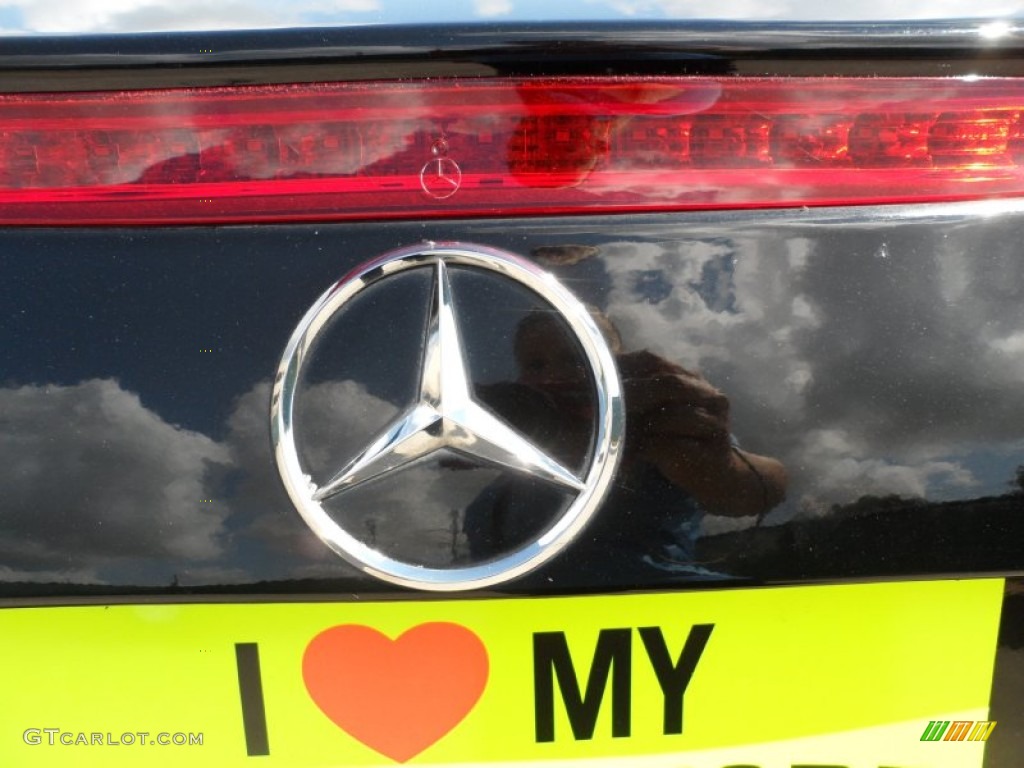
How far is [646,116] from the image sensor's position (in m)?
0.95

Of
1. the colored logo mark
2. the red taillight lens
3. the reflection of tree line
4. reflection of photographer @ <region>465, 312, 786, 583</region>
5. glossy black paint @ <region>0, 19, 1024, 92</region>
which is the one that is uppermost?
glossy black paint @ <region>0, 19, 1024, 92</region>

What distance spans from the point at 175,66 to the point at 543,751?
2.71 feet

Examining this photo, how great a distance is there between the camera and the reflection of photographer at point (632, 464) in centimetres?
96

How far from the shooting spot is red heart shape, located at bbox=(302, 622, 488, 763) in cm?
104

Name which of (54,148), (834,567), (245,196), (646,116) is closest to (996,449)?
(834,567)

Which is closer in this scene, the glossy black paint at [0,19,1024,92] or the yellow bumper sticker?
the glossy black paint at [0,19,1024,92]

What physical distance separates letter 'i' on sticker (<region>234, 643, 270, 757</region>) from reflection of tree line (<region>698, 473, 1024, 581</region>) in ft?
1.63

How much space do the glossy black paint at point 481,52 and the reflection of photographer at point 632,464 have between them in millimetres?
254

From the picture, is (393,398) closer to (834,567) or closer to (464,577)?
(464,577)

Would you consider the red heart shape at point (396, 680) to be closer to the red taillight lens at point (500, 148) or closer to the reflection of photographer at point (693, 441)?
the reflection of photographer at point (693, 441)

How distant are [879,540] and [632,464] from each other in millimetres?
273

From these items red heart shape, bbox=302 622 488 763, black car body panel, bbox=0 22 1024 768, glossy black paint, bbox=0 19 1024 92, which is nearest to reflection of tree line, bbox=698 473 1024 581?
black car body panel, bbox=0 22 1024 768

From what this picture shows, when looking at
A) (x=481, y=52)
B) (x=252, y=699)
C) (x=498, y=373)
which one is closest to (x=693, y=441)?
(x=498, y=373)

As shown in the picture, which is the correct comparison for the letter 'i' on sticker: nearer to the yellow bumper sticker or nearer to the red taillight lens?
the yellow bumper sticker
